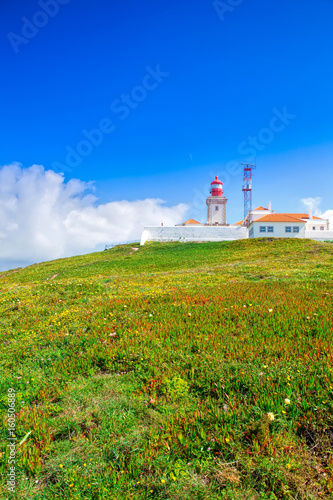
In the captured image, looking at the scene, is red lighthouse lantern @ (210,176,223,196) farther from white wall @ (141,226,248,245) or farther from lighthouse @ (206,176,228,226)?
white wall @ (141,226,248,245)

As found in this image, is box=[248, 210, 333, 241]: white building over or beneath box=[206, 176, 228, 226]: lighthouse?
beneath

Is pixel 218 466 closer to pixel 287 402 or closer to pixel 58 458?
pixel 287 402

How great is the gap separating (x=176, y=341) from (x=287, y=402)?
101 inches

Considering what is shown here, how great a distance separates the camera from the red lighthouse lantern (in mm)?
83625

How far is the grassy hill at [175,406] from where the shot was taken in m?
2.85

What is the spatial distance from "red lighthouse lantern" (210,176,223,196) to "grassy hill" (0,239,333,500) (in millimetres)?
79210

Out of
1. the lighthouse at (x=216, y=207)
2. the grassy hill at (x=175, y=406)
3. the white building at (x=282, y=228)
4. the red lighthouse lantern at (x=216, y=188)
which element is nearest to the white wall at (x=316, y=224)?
the white building at (x=282, y=228)

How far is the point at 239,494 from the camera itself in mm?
2662

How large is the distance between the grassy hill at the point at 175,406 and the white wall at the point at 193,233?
54.9 metres

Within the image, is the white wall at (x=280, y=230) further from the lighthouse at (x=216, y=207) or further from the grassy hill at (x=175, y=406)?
the grassy hill at (x=175, y=406)

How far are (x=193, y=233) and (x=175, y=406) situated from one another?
59.4 m

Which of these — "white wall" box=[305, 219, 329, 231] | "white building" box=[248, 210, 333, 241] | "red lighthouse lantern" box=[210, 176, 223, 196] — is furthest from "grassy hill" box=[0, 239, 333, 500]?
"red lighthouse lantern" box=[210, 176, 223, 196]

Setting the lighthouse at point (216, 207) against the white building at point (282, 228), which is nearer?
the white building at point (282, 228)

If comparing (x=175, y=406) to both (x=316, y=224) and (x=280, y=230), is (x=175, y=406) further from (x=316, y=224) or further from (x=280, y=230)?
(x=316, y=224)
